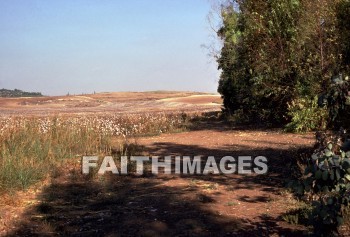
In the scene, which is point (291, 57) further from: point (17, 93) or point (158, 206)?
point (17, 93)

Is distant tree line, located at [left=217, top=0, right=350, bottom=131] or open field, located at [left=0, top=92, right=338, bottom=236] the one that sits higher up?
distant tree line, located at [left=217, top=0, right=350, bottom=131]

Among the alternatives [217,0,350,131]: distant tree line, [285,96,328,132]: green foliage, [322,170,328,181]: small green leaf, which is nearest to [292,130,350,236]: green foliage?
[322,170,328,181]: small green leaf

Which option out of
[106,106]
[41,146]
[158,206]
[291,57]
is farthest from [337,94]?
[106,106]

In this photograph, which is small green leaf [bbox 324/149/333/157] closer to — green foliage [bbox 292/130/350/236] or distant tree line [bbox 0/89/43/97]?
green foliage [bbox 292/130/350/236]

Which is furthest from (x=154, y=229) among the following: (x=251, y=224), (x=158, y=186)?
(x=158, y=186)

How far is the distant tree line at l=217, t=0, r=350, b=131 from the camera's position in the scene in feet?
39.5

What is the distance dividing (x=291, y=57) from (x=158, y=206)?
8961 millimetres

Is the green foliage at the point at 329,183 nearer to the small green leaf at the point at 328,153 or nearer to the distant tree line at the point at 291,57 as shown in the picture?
the small green leaf at the point at 328,153

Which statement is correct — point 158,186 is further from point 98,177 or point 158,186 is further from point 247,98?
point 247,98

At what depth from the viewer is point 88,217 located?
5.32 metres

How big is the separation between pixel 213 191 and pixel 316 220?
297cm

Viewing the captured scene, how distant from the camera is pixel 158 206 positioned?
553 centimetres

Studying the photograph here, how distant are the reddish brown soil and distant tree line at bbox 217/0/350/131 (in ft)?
15.9

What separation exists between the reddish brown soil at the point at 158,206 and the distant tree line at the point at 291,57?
15.9ft
